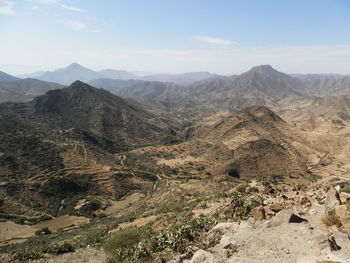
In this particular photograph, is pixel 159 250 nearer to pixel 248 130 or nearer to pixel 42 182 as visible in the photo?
pixel 42 182

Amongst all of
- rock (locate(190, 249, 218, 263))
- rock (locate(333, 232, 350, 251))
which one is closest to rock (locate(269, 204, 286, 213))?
rock (locate(333, 232, 350, 251))

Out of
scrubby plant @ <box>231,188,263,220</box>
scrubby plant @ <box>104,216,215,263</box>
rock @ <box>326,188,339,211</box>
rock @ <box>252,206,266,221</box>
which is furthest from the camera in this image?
scrubby plant @ <box>231,188,263,220</box>

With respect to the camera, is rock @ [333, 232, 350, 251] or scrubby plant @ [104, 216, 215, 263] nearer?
rock @ [333, 232, 350, 251]

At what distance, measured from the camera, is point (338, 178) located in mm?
80125

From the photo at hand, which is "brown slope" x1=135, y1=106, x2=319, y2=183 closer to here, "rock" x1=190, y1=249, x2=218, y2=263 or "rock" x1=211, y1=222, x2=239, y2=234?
"rock" x1=211, y1=222, x2=239, y2=234

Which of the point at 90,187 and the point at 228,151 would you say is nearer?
the point at 90,187

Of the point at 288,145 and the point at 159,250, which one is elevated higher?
the point at 159,250

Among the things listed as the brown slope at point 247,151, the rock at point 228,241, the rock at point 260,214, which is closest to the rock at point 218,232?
the rock at point 228,241

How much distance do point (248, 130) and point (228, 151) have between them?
26.1 m

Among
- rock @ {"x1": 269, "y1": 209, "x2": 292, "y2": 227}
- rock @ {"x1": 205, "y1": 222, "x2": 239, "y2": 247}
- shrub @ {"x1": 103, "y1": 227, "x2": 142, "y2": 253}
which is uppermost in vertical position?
rock @ {"x1": 269, "y1": 209, "x2": 292, "y2": 227}

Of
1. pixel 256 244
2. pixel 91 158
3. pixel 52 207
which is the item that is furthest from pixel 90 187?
pixel 256 244

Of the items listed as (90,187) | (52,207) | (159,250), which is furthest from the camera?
(90,187)

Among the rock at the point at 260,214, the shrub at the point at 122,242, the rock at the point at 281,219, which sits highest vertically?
the rock at the point at 281,219

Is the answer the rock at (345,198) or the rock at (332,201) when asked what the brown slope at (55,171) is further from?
the rock at (345,198)
